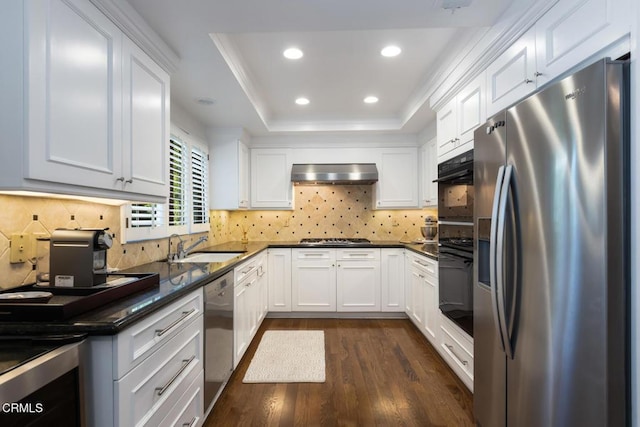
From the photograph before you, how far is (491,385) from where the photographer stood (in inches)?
64.0

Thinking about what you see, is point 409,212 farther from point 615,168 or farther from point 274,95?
point 615,168

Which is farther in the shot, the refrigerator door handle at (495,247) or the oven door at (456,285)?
the oven door at (456,285)

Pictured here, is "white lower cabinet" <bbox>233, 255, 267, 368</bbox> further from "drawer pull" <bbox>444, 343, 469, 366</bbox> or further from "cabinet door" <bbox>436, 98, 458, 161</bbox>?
"cabinet door" <bbox>436, 98, 458, 161</bbox>

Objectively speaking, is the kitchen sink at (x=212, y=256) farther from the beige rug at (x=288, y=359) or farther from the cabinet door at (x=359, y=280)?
the cabinet door at (x=359, y=280)

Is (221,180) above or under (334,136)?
under

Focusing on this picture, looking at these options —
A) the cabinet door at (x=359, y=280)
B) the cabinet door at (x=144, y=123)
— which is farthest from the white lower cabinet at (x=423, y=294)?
the cabinet door at (x=144, y=123)

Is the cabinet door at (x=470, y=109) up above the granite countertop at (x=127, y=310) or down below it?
above

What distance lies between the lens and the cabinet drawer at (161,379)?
1118 mm

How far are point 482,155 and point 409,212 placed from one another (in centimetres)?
281

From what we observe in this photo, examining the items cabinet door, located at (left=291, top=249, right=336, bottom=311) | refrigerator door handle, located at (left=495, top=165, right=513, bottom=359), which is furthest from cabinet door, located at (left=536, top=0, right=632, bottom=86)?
cabinet door, located at (left=291, top=249, right=336, bottom=311)

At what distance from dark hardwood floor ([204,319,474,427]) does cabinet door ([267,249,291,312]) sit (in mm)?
818

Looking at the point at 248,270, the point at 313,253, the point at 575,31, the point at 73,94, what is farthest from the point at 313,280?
the point at 575,31

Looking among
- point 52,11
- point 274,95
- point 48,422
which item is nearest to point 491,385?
point 48,422

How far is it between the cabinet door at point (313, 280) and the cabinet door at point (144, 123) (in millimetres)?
2210
